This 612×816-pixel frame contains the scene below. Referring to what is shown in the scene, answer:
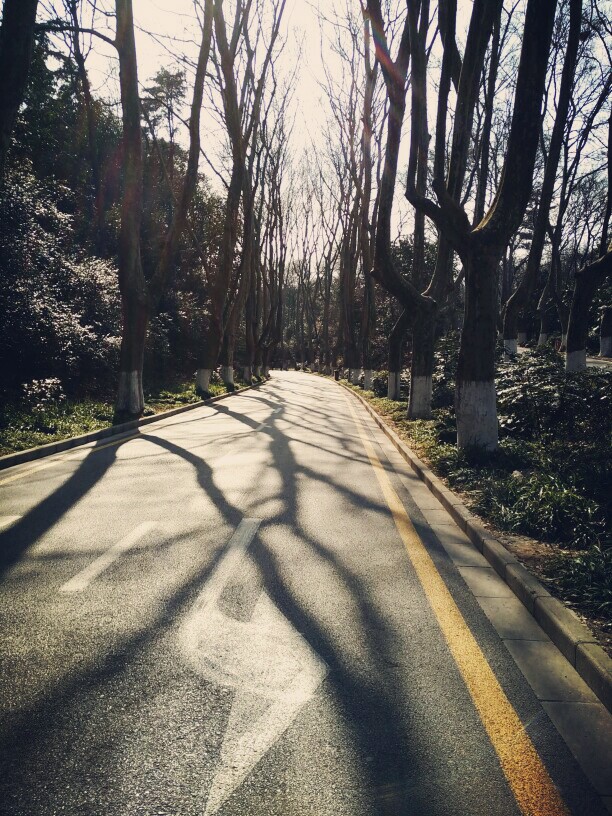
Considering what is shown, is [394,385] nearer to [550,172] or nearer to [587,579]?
[550,172]

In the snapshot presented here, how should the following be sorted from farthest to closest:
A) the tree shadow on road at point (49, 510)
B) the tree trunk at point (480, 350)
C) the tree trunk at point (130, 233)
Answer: the tree trunk at point (130, 233), the tree trunk at point (480, 350), the tree shadow on road at point (49, 510)

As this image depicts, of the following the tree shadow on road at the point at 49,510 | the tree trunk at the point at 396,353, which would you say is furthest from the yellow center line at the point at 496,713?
the tree trunk at the point at 396,353

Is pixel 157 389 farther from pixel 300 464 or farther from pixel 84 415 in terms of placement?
pixel 300 464

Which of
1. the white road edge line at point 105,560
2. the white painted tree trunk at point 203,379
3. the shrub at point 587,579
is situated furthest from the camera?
the white painted tree trunk at point 203,379

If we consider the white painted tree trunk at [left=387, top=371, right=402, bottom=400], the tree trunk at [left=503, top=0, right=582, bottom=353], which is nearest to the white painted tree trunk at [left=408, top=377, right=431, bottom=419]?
the white painted tree trunk at [left=387, top=371, right=402, bottom=400]

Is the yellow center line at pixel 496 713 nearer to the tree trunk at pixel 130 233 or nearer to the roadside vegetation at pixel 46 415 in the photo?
the roadside vegetation at pixel 46 415

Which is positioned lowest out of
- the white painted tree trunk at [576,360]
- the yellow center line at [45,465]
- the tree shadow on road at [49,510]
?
the yellow center line at [45,465]

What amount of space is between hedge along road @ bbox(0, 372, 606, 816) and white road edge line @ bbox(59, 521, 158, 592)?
0.10 feet

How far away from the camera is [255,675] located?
10.0 ft

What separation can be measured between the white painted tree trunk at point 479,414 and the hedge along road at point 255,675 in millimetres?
2828

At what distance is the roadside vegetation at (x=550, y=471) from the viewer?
4.32 meters

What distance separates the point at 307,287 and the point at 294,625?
172 ft

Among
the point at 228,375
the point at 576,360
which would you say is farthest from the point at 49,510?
the point at 228,375

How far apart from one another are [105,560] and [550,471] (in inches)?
196
